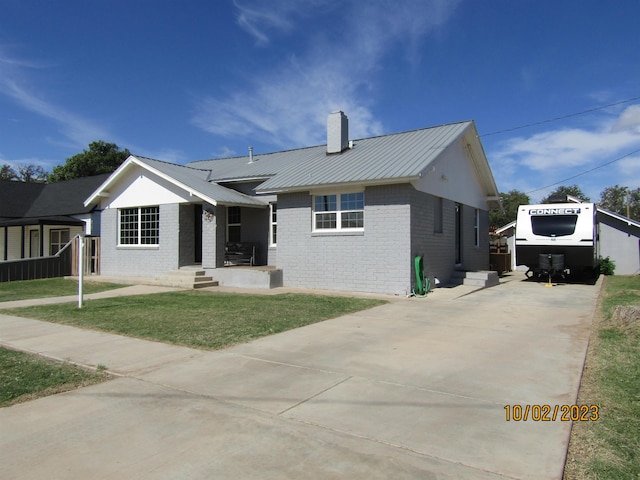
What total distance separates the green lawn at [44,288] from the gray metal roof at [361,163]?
6300 millimetres

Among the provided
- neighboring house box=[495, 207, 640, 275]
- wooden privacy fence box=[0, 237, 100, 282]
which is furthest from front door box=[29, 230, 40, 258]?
neighboring house box=[495, 207, 640, 275]

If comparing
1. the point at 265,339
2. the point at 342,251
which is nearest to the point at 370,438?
the point at 265,339

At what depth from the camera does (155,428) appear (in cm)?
412

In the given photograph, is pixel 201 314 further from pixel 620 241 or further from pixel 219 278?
pixel 620 241

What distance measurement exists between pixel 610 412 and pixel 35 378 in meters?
6.24

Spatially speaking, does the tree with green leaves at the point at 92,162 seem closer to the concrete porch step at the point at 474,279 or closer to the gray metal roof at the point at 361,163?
the gray metal roof at the point at 361,163

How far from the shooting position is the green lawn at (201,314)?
8.05 meters

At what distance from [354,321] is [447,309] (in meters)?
2.82

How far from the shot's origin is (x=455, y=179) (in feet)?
56.5

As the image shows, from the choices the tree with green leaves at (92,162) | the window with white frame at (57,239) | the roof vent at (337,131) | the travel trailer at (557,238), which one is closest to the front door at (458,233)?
the travel trailer at (557,238)

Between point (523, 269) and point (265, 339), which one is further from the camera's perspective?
point (523, 269)

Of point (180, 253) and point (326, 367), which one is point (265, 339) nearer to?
point (326, 367)

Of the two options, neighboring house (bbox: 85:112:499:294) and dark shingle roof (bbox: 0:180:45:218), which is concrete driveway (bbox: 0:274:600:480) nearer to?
neighboring house (bbox: 85:112:499:294)
